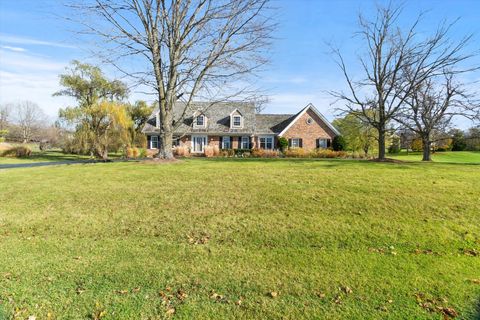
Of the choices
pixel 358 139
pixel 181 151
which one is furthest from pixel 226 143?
pixel 358 139

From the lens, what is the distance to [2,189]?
367 inches

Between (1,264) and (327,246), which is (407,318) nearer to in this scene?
(327,246)

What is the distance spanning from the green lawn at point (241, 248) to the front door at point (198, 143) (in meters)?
25.2

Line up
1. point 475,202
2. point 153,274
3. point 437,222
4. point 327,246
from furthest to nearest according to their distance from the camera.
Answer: point 475,202 → point 437,222 → point 327,246 → point 153,274

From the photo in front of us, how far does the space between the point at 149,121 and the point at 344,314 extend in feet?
113

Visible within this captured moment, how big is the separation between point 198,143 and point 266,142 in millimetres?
8530

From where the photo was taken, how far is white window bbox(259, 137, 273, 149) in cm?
3628

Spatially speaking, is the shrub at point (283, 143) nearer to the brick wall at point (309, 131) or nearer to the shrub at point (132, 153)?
the brick wall at point (309, 131)

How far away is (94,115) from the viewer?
32.2m

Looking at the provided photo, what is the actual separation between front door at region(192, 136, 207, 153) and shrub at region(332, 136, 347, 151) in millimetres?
15680

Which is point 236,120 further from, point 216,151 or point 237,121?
point 216,151

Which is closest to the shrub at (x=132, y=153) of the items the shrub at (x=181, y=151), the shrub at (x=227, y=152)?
the shrub at (x=181, y=151)

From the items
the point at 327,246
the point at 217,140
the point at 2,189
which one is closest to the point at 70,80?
the point at 217,140

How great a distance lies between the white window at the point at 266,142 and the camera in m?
36.3
